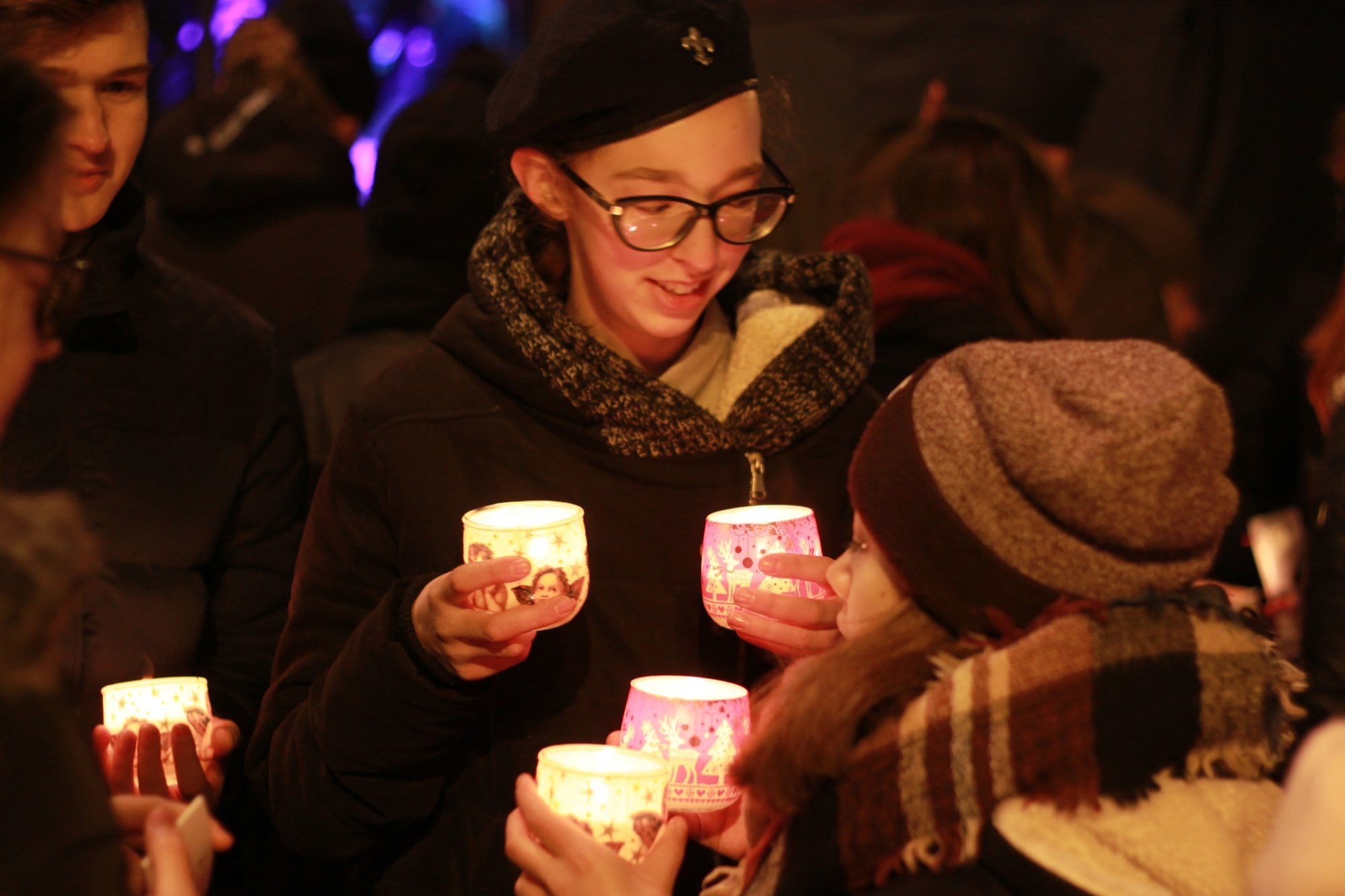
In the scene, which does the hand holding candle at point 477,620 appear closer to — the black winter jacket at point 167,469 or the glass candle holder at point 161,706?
the glass candle holder at point 161,706

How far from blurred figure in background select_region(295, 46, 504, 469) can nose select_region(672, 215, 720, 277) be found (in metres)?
1.18

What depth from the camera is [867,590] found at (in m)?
1.53

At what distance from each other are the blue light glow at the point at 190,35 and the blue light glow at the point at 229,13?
49mm

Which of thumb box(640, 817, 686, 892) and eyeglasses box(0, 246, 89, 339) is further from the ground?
eyeglasses box(0, 246, 89, 339)

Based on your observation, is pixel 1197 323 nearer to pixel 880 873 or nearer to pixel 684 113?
pixel 684 113

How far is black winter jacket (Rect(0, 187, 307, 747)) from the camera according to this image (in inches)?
87.7

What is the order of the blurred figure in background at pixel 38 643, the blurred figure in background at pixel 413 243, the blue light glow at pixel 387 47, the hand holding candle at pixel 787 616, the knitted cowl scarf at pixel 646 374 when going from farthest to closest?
the blue light glow at pixel 387 47
the blurred figure in background at pixel 413 243
the knitted cowl scarf at pixel 646 374
the hand holding candle at pixel 787 616
the blurred figure in background at pixel 38 643

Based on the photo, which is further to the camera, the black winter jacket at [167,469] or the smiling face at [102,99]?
the black winter jacket at [167,469]

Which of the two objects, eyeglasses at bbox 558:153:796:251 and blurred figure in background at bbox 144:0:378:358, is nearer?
eyeglasses at bbox 558:153:796:251

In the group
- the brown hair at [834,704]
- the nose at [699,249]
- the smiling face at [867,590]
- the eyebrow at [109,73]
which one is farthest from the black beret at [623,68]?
the brown hair at [834,704]

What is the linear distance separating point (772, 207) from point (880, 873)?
109 centimetres

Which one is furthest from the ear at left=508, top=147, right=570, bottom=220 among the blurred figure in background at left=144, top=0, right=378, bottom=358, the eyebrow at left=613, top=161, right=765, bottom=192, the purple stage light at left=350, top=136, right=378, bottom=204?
the purple stage light at left=350, top=136, right=378, bottom=204

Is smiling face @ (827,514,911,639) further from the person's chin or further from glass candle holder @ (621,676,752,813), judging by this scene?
the person's chin

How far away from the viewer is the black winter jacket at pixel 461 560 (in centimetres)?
196
